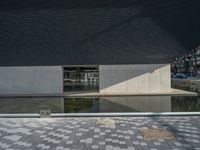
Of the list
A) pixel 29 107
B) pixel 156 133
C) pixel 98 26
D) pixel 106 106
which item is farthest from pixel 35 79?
pixel 156 133

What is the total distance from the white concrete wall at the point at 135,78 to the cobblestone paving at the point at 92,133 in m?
8.35

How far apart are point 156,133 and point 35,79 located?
12.3 metres

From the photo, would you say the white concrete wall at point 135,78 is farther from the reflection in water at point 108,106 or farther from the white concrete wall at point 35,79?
the reflection in water at point 108,106

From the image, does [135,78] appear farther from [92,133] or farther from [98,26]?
[92,133]

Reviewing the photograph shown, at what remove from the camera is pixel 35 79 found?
47.9 feet

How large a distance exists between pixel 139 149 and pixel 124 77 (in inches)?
427

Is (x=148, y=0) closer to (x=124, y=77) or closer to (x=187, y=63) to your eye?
(x=124, y=77)

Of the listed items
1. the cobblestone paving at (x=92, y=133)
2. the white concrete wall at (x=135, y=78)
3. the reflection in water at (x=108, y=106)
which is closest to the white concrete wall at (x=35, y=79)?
the white concrete wall at (x=135, y=78)

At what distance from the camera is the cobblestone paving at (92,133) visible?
3.71 metres

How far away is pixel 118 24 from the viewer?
578cm

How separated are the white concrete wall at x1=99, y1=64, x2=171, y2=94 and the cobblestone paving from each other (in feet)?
27.4

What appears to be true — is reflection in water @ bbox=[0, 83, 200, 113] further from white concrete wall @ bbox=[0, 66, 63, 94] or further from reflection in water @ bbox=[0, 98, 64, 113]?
white concrete wall @ bbox=[0, 66, 63, 94]

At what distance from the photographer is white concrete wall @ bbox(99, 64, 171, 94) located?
46.2 feet

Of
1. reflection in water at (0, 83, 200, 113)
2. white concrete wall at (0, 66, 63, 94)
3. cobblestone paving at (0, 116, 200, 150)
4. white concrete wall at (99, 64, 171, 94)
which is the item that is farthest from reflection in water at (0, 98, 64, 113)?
white concrete wall at (99, 64, 171, 94)
